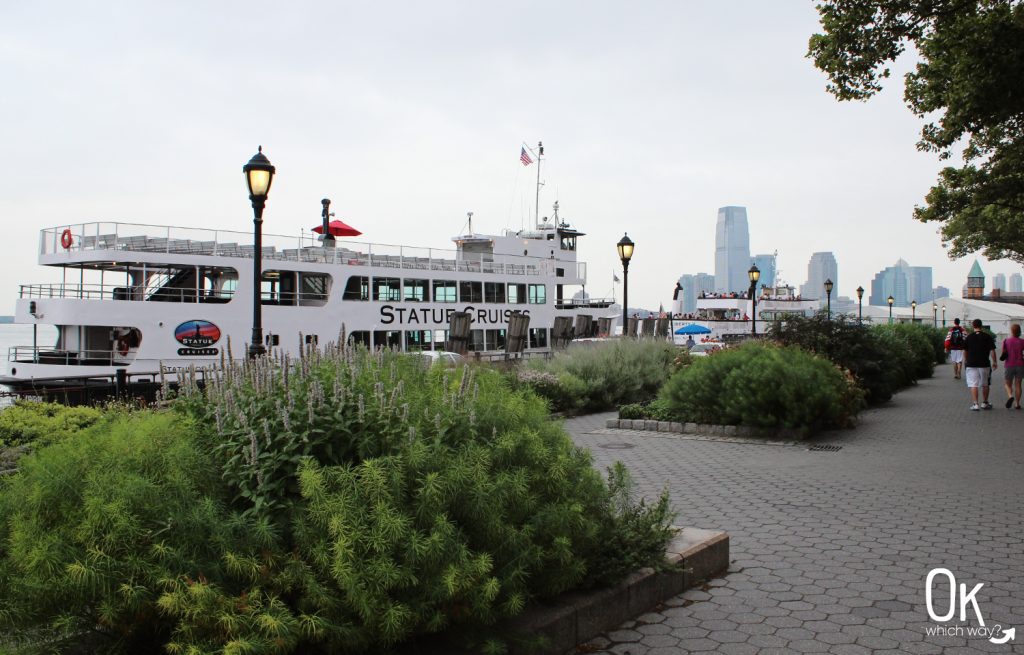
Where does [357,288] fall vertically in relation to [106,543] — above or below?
above

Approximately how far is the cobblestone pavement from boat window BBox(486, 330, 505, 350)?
73.4 feet

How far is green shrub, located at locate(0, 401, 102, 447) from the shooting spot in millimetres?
9180

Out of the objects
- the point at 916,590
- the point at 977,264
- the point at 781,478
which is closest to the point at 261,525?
the point at 916,590

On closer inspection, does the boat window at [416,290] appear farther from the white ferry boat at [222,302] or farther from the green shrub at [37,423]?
the green shrub at [37,423]

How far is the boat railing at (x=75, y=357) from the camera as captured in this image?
2256 centimetres

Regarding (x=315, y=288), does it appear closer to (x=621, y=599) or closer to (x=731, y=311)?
(x=621, y=599)

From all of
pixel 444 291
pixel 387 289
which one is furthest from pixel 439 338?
pixel 387 289

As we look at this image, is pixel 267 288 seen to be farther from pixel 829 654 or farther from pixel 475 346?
pixel 829 654

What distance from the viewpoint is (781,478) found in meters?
9.52

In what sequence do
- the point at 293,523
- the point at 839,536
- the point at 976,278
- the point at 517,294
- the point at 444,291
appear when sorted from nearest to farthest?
the point at 293,523
the point at 839,536
the point at 444,291
the point at 517,294
the point at 976,278

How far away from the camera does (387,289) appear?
102 ft

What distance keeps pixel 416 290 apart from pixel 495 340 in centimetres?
528

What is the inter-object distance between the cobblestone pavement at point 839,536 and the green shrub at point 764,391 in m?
0.69

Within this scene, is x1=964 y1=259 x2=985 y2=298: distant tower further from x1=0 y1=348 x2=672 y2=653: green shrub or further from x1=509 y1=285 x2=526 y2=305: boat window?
x1=0 y1=348 x2=672 y2=653: green shrub
